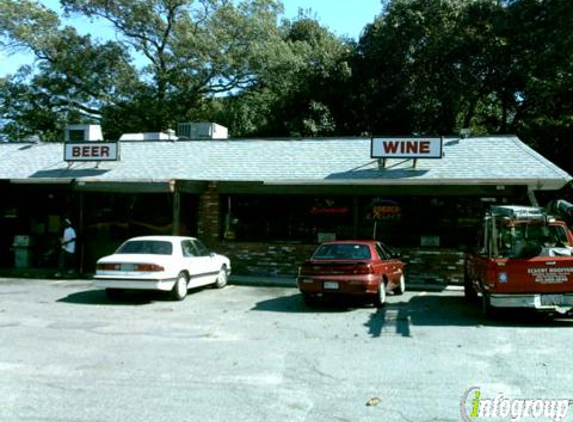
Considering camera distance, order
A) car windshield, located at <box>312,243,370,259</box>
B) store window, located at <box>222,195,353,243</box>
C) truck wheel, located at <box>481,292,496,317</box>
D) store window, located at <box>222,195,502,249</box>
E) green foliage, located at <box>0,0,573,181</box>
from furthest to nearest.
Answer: green foliage, located at <box>0,0,573,181</box>, store window, located at <box>222,195,353,243</box>, store window, located at <box>222,195,502,249</box>, car windshield, located at <box>312,243,370,259</box>, truck wheel, located at <box>481,292,496,317</box>

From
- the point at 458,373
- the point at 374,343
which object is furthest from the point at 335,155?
the point at 458,373

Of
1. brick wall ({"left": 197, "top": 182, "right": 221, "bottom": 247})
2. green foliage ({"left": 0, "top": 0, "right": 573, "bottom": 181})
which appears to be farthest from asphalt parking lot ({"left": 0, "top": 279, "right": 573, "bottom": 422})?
green foliage ({"left": 0, "top": 0, "right": 573, "bottom": 181})

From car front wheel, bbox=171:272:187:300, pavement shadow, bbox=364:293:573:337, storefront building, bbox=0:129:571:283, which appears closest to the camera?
pavement shadow, bbox=364:293:573:337

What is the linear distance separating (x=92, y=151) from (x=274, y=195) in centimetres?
637

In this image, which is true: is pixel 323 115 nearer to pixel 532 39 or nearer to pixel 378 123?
pixel 378 123

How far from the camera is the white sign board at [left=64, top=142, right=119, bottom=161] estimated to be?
2194 centimetres

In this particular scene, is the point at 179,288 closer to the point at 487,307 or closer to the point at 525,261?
the point at 487,307

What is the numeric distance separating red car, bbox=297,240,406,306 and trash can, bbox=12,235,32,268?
39.2 ft

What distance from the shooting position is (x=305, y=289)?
1388 centimetres

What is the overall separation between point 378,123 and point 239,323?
2210cm

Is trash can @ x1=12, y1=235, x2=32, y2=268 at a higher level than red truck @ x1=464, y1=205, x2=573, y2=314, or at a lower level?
lower

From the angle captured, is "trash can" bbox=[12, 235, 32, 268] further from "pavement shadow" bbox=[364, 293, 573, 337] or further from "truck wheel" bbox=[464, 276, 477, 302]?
"truck wheel" bbox=[464, 276, 477, 302]

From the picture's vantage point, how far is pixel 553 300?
11523 mm

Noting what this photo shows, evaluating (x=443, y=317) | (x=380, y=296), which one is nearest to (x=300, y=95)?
(x=380, y=296)
